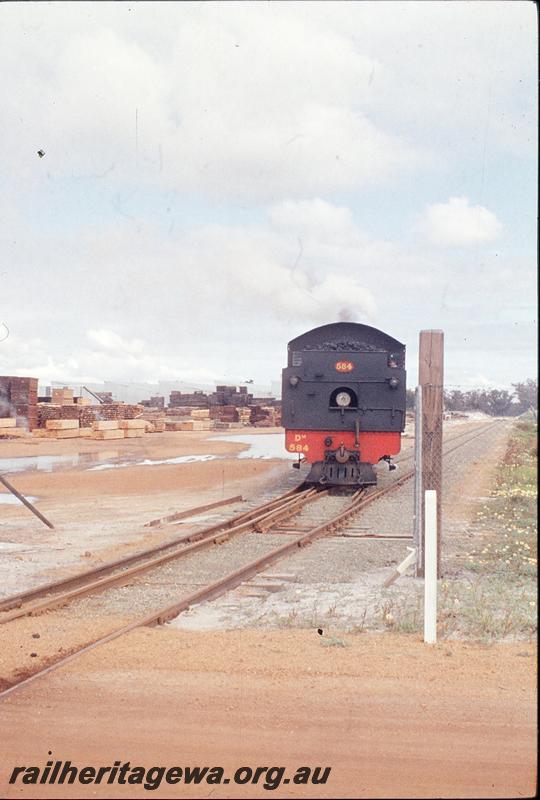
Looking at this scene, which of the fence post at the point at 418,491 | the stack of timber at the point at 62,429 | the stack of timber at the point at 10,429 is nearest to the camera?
the fence post at the point at 418,491

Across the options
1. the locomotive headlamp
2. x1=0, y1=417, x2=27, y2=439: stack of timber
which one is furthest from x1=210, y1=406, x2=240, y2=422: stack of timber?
the locomotive headlamp

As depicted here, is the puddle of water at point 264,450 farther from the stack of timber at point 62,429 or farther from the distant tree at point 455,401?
the distant tree at point 455,401

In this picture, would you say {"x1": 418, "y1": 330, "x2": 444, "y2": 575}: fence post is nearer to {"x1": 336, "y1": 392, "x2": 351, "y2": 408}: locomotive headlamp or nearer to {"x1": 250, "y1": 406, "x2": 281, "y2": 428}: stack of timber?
{"x1": 336, "y1": 392, "x2": 351, "y2": 408}: locomotive headlamp

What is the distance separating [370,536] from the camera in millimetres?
12914

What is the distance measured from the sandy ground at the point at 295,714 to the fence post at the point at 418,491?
2.20 meters

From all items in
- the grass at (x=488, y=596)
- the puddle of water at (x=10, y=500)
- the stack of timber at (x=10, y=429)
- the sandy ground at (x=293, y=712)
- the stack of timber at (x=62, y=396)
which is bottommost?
the puddle of water at (x=10, y=500)

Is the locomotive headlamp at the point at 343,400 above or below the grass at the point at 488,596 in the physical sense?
above

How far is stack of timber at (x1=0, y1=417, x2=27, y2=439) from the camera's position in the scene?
139ft

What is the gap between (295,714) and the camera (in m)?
5.23

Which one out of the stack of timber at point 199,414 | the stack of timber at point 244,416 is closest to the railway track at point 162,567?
the stack of timber at point 199,414

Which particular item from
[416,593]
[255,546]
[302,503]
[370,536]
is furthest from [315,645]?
[302,503]

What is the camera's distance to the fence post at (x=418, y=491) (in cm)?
905

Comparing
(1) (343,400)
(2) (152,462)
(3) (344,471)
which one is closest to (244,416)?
(2) (152,462)

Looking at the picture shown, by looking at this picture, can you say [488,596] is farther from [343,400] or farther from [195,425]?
[195,425]
